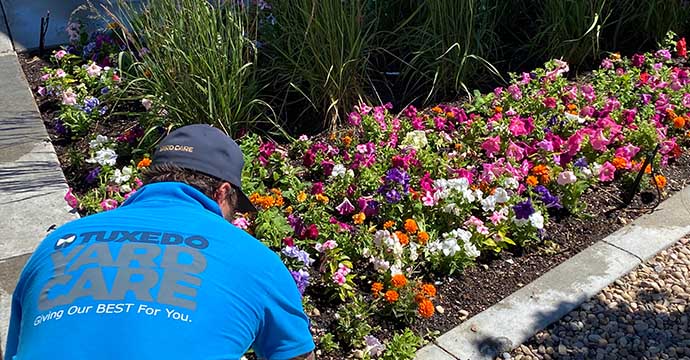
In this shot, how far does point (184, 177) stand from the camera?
2.14m

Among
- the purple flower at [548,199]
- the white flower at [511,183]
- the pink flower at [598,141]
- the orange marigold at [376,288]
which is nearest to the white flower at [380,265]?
Result: the orange marigold at [376,288]

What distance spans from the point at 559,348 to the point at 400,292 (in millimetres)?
686

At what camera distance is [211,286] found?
1.79 m

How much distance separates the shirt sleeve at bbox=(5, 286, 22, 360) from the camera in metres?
2.04

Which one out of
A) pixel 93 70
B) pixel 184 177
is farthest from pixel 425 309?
pixel 93 70

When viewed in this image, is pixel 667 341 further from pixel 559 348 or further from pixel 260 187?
pixel 260 187

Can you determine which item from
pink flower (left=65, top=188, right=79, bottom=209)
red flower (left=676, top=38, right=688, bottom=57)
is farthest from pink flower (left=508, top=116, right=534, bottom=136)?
pink flower (left=65, top=188, right=79, bottom=209)

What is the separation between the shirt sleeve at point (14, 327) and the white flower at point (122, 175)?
6.41 feet

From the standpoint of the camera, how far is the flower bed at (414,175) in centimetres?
340

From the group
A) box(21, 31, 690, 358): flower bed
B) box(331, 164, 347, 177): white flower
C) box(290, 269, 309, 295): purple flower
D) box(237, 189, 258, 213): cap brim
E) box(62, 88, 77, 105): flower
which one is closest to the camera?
box(237, 189, 258, 213): cap brim

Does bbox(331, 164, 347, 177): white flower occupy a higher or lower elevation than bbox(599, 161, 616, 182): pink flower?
lower

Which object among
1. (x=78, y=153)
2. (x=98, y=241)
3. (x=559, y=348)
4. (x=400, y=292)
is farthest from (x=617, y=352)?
(x=78, y=153)

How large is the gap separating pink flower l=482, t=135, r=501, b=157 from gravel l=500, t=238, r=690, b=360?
104cm

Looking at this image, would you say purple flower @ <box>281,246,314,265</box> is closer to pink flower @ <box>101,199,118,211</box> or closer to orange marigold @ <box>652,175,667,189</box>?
pink flower @ <box>101,199,118,211</box>
